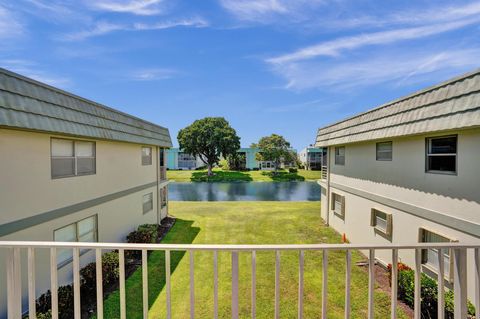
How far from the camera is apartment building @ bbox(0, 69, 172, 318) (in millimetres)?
4379

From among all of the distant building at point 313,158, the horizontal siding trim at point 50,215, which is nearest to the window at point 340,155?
the horizontal siding trim at point 50,215

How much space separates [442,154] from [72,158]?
9135 mm

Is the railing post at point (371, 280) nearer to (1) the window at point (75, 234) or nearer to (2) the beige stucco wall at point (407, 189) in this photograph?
(2) the beige stucco wall at point (407, 189)

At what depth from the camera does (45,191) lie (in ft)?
17.2

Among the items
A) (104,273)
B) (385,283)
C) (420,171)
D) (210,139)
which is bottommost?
(385,283)

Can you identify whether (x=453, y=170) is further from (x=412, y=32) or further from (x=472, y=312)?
(x=412, y=32)

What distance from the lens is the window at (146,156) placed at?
36.2ft

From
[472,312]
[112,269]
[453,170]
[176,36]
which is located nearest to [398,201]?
[453,170]

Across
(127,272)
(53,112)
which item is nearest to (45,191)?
(53,112)

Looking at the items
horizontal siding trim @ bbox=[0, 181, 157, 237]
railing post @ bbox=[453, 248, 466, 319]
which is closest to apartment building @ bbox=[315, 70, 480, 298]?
railing post @ bbox=[453, 248, 466, 319]

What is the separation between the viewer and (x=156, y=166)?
12.5 m

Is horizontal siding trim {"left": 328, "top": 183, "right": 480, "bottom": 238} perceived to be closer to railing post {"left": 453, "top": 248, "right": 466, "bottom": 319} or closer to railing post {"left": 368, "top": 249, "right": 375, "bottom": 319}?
railing post {"left": 453, "top": 248, "right": 466, "bottom": 319}

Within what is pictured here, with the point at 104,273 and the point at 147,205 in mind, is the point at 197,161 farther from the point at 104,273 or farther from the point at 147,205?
the point at 104,273

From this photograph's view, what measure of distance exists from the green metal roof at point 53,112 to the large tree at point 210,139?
2652 centimetres
